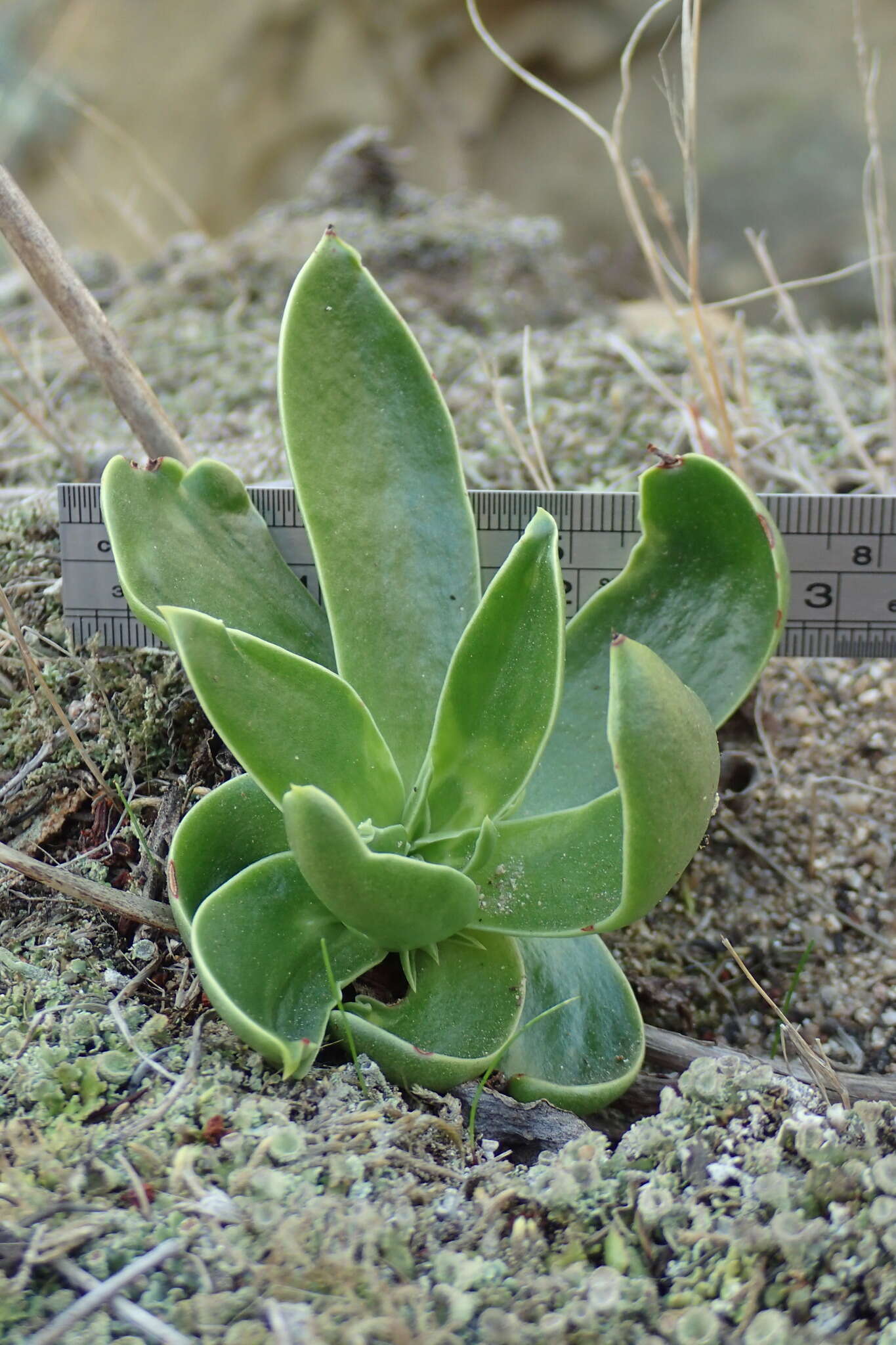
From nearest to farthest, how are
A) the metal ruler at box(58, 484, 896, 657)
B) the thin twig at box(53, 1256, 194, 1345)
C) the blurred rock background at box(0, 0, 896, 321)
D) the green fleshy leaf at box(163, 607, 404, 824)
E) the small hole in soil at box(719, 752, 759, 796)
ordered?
→ the thin twig at box(53, 1256, 194, 1345) → the green fleshy leaf at box(163, 607, 404, 824) → the metal ruler at box(58, 484, 896, 657) → the small hole in soil at box(719, 752, 759, 796) → the blurred rock background at box(0, 0, 896, 321)

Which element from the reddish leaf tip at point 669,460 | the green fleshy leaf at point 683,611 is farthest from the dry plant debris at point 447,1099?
the reddish leaf tip at point 669,460

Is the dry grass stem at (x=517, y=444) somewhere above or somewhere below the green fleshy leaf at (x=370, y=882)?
above

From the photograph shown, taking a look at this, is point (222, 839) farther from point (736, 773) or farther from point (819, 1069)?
point (736, 773)

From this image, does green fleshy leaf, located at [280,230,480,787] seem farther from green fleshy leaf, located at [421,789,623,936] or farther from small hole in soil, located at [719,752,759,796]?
small hole in soil, located at [719,752,759,796]

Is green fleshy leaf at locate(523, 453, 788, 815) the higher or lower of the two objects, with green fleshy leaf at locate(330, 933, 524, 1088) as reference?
higher

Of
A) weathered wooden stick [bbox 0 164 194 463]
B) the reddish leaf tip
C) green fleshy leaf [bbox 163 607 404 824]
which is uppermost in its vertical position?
weathered wooden stick [bbox 0 164 194 463]

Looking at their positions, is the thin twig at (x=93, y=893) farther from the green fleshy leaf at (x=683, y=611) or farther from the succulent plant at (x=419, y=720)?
the green fleshy leaf at (x=683, y=611)

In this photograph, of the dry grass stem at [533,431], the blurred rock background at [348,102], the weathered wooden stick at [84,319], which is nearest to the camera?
the weathered wooden stick at [84,319]

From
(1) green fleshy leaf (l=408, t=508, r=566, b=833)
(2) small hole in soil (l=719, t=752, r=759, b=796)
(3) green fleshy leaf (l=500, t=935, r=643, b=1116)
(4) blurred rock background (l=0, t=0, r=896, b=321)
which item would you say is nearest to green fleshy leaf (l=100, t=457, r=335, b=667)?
(1) green fleshy leaf (l=408, t=508, r=566, b=833)
